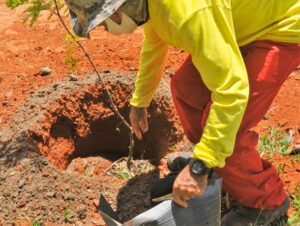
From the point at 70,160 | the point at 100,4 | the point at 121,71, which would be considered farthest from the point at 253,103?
the point at 70,160

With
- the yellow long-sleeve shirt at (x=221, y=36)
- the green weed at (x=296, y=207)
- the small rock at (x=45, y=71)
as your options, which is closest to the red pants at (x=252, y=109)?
the yellow long-sleeve shirt at (x=221, y=36)

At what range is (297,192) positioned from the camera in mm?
2373

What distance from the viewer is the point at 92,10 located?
1413 millimetres

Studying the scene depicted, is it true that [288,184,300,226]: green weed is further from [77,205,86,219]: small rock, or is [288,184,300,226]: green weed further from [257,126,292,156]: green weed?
[77,205,86,219]: small rock

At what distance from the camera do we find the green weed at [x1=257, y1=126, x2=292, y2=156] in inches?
107

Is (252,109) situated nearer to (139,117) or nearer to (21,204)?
(139,117)

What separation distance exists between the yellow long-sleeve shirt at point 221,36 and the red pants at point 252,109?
4.1 inches

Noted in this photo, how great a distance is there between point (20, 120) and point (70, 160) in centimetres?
62

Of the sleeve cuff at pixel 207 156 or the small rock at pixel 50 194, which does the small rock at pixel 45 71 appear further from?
the sleeve cuff at pixel 207 156

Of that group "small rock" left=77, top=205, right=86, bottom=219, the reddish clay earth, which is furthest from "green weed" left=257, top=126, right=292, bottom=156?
"small rock" left=77, top=205, right=86, bottom=219

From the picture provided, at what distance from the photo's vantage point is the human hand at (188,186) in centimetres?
169

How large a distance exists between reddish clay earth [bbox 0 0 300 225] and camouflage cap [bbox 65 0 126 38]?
1355 mm

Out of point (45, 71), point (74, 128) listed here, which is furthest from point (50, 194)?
point (45, 71)

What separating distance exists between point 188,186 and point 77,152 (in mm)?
1880
